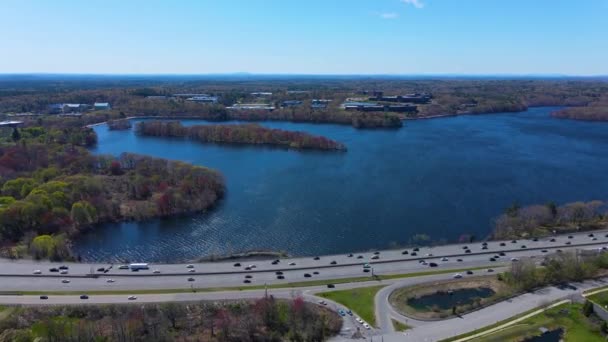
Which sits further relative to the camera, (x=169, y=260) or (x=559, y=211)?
(x=559, y=211)

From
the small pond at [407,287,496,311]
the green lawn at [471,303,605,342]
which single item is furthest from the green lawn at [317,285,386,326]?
the green lawn at [471,303,605,342]

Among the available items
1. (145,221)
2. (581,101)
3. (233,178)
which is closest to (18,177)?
(145,221)

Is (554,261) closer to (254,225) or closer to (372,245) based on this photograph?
(372,245)

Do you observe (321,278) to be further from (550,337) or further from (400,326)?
(550,337)

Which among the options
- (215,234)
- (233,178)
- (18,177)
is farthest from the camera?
(233,178)

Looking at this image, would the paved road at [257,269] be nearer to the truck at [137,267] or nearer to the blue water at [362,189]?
the truck at [137,267]

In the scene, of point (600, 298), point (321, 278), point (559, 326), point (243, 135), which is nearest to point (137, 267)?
point (321, 278)

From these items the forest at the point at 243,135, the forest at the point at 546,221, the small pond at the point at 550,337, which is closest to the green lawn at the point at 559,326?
the small pond at the point at 550,337
